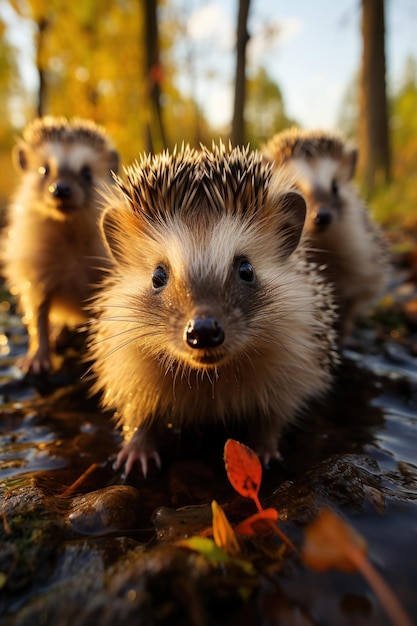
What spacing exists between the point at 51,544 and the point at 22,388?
2206 millimetres

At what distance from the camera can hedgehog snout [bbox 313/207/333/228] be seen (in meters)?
3.88

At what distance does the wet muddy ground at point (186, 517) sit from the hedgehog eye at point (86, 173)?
2.13 m

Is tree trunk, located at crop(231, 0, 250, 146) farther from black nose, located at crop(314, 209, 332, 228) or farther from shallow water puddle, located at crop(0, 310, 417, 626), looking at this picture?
shallow water puddle, located at crop(0, 310, 417, 626)

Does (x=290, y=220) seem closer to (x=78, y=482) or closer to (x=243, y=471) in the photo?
(x=243, y=471)

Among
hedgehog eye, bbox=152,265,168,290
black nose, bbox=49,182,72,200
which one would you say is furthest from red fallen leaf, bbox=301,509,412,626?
black nose, bbox=49,182,72,200

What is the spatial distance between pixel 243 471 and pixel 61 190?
9.79 feet

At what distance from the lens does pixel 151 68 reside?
385 inches

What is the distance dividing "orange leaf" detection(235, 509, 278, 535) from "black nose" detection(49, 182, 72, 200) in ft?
10.3

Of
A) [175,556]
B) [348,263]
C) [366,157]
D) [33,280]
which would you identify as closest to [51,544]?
[175,556]

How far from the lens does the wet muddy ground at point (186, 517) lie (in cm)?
133

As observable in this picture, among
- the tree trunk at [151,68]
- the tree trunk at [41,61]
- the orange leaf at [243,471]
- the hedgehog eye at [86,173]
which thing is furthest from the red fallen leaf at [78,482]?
the tree trunk at [41,61]

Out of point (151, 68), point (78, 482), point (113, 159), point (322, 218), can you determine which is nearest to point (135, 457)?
point (78, 482)

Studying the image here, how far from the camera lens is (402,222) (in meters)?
9.86

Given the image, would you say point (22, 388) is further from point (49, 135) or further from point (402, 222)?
point (402, 222)
